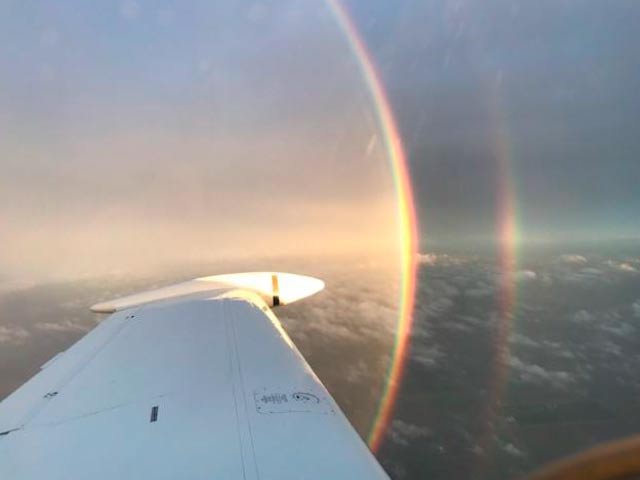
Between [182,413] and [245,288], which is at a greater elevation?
[245,288]

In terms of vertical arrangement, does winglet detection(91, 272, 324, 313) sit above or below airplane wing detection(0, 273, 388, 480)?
above

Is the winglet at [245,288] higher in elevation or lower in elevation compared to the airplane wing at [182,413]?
higher

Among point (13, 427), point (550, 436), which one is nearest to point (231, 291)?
point (13, 427)

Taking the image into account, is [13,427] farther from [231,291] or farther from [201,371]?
[231,291]

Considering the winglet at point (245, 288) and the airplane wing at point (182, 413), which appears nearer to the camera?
the airplane wing at point (182, 413)

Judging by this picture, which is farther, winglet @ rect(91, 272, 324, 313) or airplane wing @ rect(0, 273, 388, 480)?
winglet @ rect(91, 272, 324, 313)
